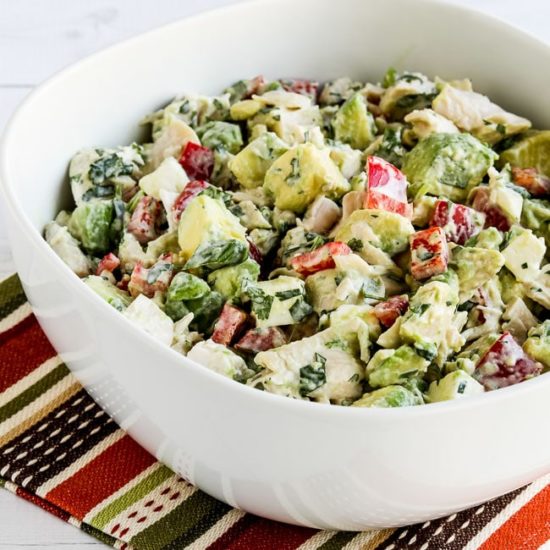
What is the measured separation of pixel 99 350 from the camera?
1854 mm

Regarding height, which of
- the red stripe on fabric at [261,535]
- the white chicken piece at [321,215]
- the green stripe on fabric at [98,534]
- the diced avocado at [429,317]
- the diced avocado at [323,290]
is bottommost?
the green stripe on fabric at [98,534]

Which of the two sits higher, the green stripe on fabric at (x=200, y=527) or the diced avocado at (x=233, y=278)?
the diced avocado at (x=233, y=278)

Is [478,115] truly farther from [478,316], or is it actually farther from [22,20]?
[22,20]

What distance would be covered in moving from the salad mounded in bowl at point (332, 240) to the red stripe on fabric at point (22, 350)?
0.89 feet

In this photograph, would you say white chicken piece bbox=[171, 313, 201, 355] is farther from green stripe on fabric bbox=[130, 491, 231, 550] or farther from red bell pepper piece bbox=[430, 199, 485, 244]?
red bell pepper piece bbox=[430, 199, 485, 244]

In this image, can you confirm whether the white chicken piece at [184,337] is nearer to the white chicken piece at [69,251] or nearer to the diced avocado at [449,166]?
the white chicken piece at [69,251]

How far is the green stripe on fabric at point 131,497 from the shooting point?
1978 millimetres

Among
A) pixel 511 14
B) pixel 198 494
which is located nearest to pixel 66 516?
pixel 198 494

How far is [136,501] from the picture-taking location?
2.02 m

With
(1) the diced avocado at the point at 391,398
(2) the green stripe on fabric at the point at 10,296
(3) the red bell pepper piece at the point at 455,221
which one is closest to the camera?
(1) the diced avocado at the point at 391,398

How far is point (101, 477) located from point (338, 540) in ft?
Result: 1.57

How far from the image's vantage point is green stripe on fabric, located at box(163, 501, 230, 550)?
6.39 feet

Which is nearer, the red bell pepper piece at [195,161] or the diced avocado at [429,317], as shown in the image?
the diced avocado at [429,317]

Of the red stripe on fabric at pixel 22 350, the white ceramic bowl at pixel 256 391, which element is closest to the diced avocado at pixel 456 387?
the white ceramic bowl at pixel 256 391
